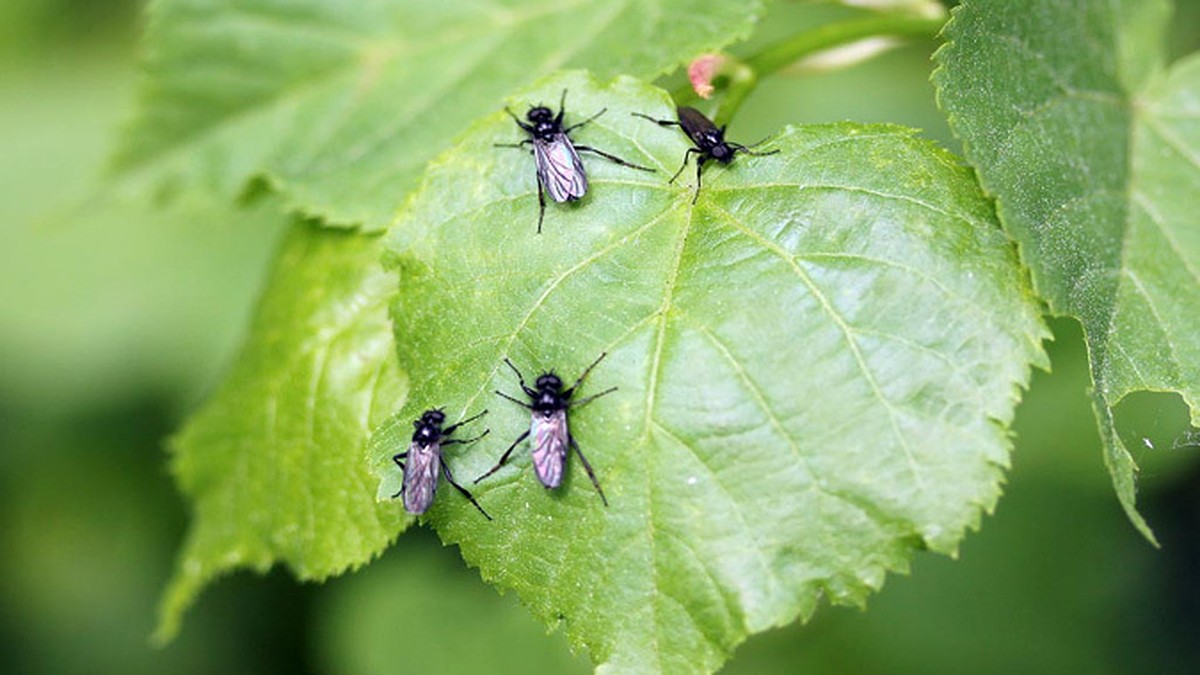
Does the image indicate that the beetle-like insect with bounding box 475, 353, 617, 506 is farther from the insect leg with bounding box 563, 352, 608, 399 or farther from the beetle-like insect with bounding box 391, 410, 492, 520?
the beetle-like insect with bounding box 391, 410, 492, 520

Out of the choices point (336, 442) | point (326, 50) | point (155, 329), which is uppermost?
point (326, 50)

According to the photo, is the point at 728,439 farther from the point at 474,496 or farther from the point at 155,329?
the point at 155,329

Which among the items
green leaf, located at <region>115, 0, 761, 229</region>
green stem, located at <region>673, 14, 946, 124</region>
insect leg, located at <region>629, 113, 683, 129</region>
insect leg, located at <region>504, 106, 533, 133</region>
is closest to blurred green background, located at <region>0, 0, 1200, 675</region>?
green leaf, located at <region>115, 0, 761, 229</region>

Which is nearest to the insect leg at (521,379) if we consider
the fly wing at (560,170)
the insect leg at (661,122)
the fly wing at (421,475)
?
the fly wing at (421,475)

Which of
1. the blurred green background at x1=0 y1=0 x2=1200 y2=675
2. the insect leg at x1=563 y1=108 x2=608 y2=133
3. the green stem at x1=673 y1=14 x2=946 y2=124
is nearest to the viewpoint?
the insect leg at x1=563 y1=108 x2=608 y2=133

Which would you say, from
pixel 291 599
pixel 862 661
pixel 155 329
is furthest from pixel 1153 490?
pixel 155 329

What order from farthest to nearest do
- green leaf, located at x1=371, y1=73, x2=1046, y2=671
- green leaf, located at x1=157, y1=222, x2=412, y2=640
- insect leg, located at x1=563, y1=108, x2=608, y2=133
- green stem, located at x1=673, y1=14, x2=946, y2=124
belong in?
green stem, located at x1=673, y1=14, x2=946, y2=124 → green leaf, located at x1=157, y1=222, x2=412, y2=640 → insect leg, located at x1=563, y1=108, x2=608, y2=133 → green leaf, located at x1=371, y1=73, x2=1046, y2=671
